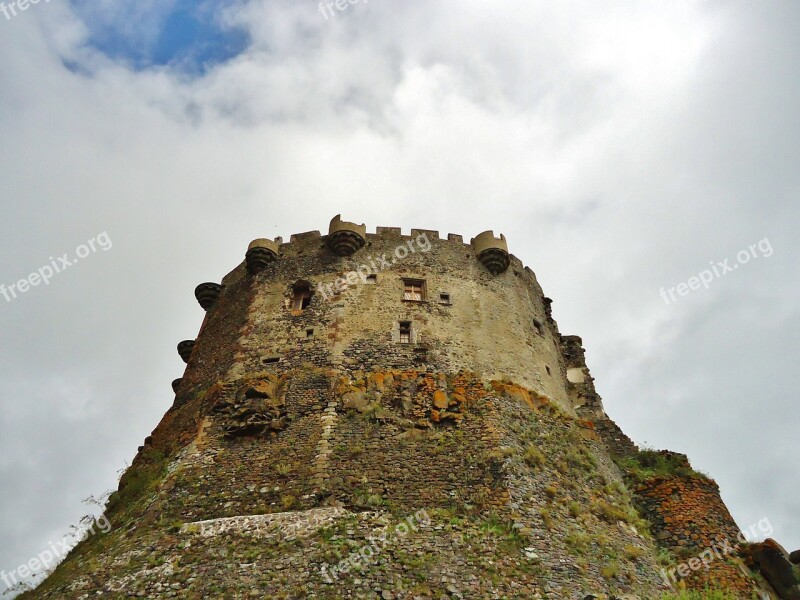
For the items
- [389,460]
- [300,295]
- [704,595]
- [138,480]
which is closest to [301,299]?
[300,295]

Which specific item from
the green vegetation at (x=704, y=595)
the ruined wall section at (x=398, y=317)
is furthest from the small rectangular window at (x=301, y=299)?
the green vegetation at (x=704, y=595)

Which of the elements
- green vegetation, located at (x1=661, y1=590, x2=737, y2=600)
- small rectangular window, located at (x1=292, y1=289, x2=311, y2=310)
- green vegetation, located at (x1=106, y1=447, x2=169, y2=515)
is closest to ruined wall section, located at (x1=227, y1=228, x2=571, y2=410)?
small rectangular window, located at (x1=292, y1=289, x2=311, y2=310)

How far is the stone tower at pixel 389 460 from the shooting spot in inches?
526

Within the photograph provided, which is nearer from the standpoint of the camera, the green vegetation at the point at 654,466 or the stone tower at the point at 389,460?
the stone tower at the point at 389,460

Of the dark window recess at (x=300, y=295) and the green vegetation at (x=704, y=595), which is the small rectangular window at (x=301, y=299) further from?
the green vegetation at (x=704, y=595)

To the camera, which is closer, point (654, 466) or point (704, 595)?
point (704, 595)

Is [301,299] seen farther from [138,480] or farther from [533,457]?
[533,457]

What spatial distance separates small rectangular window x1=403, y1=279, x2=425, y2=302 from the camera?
70.0ft

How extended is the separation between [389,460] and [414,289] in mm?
7157

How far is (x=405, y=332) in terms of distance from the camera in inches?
795

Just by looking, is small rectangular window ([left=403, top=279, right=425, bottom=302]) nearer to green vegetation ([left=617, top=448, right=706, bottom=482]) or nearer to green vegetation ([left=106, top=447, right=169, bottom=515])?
green vegetation ([left=617, top=448, right=706, bottom=482])

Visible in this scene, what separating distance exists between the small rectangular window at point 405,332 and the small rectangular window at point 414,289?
1191 millimetres

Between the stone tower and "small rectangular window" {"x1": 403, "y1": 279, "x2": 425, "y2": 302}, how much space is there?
8 centimetres

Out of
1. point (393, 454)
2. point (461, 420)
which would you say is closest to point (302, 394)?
point (393, 454)
